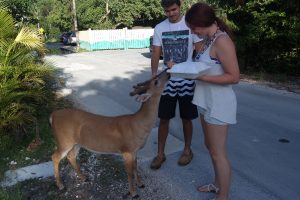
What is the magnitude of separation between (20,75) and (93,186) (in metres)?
3.05

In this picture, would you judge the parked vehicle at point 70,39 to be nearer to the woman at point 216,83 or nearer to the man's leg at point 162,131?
the man's leg at point 162,131

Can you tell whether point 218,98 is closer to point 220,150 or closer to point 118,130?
point 220,150

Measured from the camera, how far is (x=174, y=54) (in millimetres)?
4820

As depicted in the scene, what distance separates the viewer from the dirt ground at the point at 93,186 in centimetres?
477

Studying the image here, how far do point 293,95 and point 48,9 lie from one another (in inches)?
2487

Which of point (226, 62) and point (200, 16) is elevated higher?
point (200, 16)

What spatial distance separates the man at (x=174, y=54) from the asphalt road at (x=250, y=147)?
1.93ft

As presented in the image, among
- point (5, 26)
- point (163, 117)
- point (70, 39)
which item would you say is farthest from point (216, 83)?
point (70, 39)

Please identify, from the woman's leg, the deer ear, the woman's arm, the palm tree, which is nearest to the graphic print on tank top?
the deer ear

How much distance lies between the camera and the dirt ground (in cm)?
477

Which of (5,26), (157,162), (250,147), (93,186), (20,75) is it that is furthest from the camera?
(5,26)

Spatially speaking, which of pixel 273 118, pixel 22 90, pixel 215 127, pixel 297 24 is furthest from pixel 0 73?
pixel 297 24

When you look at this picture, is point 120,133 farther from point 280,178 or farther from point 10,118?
point 10,118

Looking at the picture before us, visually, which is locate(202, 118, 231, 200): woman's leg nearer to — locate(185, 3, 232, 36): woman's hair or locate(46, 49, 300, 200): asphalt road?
locate(46, 49, 300, 200): asphalt road
